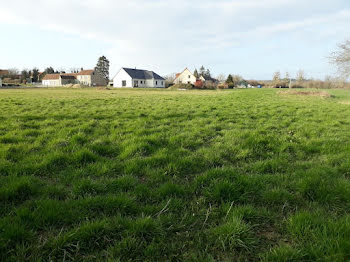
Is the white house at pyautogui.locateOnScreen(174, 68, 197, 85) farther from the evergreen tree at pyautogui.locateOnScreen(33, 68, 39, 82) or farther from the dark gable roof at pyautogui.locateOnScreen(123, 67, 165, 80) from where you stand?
the evergreen tree at pyautogui.locateOnScreen(33, 68, 39, 82)

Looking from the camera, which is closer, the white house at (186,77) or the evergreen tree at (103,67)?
the white house at (186,77)

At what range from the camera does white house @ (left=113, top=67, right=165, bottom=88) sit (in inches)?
2739

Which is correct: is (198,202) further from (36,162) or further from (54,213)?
(36,162)

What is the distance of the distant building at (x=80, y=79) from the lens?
297 ft

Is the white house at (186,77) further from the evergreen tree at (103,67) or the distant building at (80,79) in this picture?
the distant building at (80,79)

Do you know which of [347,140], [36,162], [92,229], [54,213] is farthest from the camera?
[347,140]

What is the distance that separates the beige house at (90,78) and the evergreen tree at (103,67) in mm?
1779

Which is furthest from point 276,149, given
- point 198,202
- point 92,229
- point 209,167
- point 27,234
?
point 27,234

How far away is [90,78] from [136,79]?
28959 mm

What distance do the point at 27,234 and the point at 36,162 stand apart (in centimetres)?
227

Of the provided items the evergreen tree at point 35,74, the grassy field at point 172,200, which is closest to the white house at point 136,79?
the evergreen tree at point 35,74

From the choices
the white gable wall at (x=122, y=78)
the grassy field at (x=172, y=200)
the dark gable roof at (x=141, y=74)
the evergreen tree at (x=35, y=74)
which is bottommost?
the grassy field at (x=172, y=200)

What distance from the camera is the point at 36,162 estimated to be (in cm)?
445

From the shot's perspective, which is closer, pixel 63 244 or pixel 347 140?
pixel 63 244
